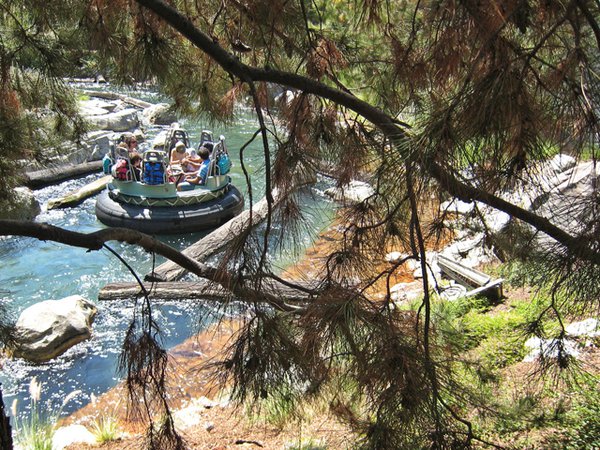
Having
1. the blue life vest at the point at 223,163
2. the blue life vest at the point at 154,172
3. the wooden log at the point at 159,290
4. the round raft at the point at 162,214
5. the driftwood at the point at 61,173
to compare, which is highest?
the driftwood at the point at 61,173

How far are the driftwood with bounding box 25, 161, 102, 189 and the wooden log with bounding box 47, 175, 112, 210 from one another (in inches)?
23.1

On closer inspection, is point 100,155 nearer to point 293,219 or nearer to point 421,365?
point 293,219

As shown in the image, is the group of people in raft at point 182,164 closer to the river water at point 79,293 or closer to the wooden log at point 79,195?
the river water at point 79,293

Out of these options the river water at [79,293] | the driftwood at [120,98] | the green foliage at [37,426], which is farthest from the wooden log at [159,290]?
the driftwood at [120,98]

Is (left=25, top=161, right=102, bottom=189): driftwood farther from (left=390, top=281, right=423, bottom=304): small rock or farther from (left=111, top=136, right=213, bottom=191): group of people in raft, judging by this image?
(left=390, top=281, right=423, bottom=304): small rock

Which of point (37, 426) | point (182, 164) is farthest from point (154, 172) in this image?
point (37, 426)

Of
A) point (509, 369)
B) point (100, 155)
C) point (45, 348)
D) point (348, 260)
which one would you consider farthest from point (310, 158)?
point (100, 155)

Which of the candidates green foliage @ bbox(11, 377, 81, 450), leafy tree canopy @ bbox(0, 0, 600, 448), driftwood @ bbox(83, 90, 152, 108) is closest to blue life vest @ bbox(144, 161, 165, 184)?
green foliage @ bbox(11, 377, 81, 450)

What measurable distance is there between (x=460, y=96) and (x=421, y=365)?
0.91 meters

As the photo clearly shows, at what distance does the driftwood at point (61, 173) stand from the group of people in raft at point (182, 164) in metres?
1.91

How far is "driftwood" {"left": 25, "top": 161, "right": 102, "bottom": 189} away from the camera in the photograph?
1166cm

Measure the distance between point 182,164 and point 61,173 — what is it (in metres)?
2.99

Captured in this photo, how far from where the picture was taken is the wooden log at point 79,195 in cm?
1070

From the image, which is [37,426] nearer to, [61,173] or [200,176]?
[200,176]
